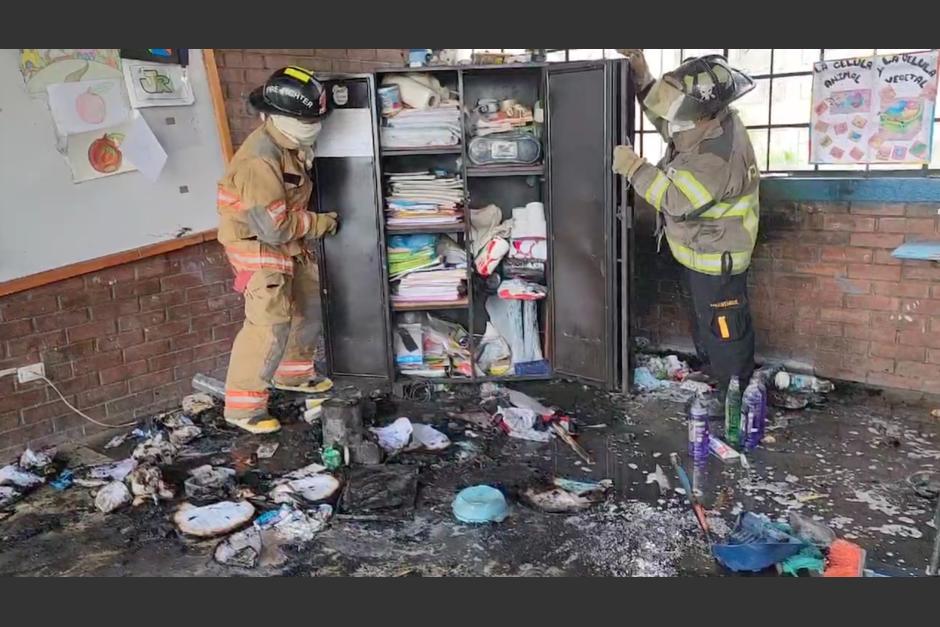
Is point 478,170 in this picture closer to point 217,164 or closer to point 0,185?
point 217,164

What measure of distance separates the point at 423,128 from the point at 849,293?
2.83 m

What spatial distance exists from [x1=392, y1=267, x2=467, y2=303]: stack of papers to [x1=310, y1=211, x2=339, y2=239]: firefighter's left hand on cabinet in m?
0.55

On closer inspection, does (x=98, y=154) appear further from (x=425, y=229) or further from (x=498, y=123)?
(x=498, y=123)

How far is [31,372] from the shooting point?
177 inches

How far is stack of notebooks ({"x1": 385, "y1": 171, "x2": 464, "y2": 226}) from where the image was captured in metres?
5.01

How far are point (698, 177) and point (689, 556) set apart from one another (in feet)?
6.71

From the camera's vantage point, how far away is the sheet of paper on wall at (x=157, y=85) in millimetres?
4707

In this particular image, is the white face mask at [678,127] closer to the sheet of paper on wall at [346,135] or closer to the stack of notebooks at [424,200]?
the stack of notebooks at [424,200]

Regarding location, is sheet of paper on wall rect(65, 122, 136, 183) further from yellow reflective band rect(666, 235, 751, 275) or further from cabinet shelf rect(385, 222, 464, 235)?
yellow reflective band rect(666, 235, 751, 275)

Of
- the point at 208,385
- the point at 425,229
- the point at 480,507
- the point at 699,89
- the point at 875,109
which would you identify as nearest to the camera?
the point at 480,507

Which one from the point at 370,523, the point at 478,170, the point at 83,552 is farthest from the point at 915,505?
the point at 83,552

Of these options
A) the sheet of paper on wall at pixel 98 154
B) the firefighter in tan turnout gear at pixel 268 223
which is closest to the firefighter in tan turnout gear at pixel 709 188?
the firefighter in tan turnout gear at pixel 268 223

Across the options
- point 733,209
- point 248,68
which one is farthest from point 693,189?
point 248,68

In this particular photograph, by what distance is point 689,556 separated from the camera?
3303mm
